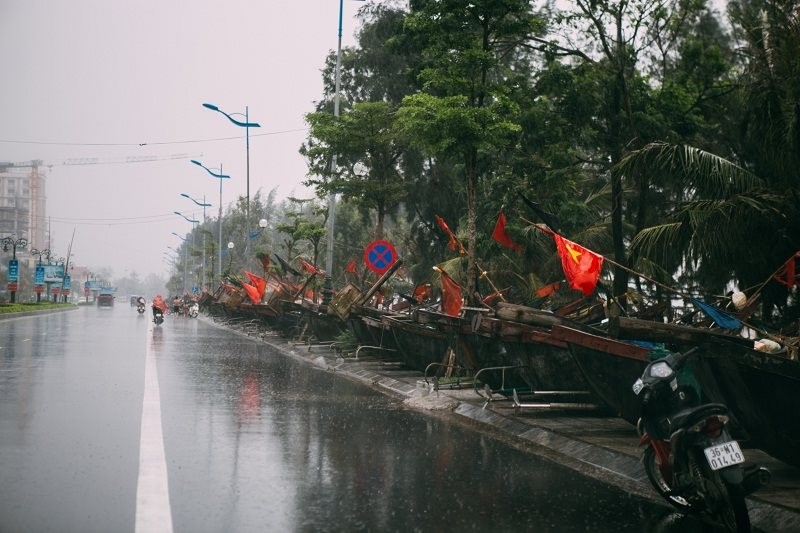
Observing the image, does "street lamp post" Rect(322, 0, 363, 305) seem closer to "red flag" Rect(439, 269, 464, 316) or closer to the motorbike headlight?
"red flag" Rect(439, 269, 464, 316)

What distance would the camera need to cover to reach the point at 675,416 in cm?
658

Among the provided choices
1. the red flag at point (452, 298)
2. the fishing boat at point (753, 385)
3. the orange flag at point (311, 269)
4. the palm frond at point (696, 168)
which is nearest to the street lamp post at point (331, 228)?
the orange flag at point (311, 269)

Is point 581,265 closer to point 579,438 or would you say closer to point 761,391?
point 579,438

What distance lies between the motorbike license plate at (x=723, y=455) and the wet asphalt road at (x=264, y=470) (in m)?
0.63

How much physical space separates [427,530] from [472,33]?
41.4 feet

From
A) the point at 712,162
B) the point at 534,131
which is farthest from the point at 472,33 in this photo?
the point at 712,162

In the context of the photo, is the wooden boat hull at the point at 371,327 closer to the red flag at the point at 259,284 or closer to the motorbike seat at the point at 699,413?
the motorbike seat at the point at 699,413

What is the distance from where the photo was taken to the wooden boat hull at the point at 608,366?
9539 millimetres

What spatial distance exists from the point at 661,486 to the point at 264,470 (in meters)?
3.29

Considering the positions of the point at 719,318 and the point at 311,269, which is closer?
the point at 719,318

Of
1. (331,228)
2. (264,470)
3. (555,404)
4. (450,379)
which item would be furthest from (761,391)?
(331,228)

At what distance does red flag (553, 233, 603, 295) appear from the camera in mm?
11031

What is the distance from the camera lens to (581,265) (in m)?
11.2

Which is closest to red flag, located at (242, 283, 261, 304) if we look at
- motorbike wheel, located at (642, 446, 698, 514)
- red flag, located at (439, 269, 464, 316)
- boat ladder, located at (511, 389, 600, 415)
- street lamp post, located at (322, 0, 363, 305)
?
street lamp post, located at (322, 0, 363, 305)
